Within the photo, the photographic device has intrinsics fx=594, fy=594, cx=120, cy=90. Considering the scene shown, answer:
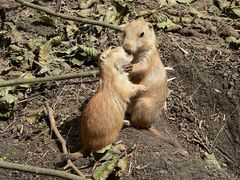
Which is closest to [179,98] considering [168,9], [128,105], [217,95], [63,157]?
[217,95]

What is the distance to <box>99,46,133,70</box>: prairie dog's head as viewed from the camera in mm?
5156

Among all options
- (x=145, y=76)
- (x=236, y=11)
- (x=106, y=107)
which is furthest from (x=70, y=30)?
(x=106, y=107)

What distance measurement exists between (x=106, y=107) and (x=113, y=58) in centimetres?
48

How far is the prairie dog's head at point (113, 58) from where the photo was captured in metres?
5.16

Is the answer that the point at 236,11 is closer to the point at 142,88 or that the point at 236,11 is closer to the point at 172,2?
the point at 172,2

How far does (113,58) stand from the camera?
5211 millimetres

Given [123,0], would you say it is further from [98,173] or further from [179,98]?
[98,173]

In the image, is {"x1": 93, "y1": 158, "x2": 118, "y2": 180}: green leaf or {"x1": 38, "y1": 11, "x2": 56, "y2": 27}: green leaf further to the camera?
{"x1": 38, "y1": 11, "x2": 56, "y2": 27}: green leaf

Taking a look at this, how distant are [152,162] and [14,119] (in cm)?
164

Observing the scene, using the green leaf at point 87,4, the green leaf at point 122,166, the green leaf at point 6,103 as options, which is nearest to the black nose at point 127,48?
the green leaf at point 122,166

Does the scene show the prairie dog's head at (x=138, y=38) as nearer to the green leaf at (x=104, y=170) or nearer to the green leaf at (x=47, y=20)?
the green leaf at (x=104, y=170)

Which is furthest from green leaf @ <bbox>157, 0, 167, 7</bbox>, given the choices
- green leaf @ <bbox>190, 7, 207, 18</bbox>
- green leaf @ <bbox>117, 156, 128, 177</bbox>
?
green leaf @ <bbox>117, 156, 128, 177</bbox>

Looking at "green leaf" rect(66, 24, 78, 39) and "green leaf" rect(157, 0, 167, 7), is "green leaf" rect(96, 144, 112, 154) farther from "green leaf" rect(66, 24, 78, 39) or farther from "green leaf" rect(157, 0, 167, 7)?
"green leaf" rect(157, 0, 167, 7)

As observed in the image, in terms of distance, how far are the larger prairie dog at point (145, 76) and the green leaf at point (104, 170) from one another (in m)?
0.90
